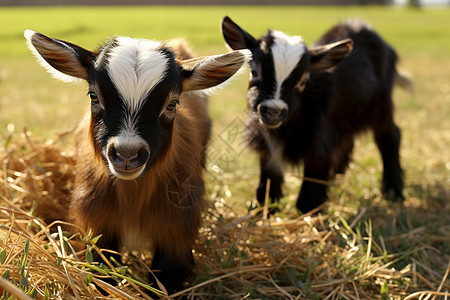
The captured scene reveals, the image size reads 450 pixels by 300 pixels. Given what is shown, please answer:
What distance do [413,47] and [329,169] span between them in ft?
56.0

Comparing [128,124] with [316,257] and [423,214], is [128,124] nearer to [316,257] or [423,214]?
[316,257]

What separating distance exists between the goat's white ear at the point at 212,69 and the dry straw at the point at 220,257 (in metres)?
1.14

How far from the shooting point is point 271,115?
13.0 ft

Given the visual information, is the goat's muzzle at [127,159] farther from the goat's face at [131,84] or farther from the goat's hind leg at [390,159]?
the goat's hind leg at [390,159]

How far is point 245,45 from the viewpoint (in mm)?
4195

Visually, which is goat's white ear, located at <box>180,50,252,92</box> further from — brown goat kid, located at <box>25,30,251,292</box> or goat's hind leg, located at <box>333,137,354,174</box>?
goat's hind leg, located at <box>333,137,354,174</box>

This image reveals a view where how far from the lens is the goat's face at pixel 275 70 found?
400 cm

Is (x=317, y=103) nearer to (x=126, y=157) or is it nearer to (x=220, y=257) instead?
(x=220, y=257)

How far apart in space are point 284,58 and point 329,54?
0.49 m

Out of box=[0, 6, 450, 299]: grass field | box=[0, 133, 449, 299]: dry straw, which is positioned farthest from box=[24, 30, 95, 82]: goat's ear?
box=[0, 133, 449, 299]: dry straw

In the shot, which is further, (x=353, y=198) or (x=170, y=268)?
(x=353, y=198)

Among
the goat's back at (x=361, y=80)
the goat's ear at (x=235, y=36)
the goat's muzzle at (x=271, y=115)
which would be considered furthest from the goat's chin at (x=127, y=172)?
the goat's back at (x=361, y=80)

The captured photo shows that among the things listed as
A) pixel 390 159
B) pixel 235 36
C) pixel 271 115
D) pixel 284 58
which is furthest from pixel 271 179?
pixel 390 159

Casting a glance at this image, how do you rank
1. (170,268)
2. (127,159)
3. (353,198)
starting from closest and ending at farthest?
(127,159), (170,268), (353,198)
